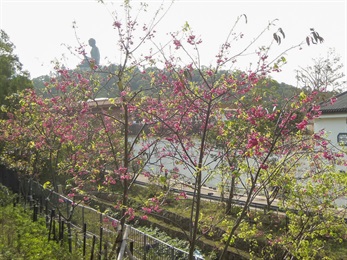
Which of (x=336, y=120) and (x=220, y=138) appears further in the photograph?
(x=336, y=120)

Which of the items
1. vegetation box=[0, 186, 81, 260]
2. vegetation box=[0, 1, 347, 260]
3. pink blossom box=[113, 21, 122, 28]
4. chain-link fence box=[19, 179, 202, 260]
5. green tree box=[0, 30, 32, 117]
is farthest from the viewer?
green tree box=[0, 30, 32, 117]

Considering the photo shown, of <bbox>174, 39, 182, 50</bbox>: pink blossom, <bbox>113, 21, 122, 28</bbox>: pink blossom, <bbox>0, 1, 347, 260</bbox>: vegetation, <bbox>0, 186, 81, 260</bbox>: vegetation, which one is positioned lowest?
<bbox>0, 186, 81, 260</bbox>: vegetation

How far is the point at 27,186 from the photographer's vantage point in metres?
15.9

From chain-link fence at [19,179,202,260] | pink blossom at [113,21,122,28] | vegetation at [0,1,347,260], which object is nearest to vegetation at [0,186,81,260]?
chain-link fence at [19,179,202,260]

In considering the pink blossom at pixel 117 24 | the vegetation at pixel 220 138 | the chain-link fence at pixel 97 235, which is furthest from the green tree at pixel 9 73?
the pink blossom at pixel 117 24

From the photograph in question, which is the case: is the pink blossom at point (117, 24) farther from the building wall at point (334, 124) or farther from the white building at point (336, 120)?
the building wall at point (334, 124)

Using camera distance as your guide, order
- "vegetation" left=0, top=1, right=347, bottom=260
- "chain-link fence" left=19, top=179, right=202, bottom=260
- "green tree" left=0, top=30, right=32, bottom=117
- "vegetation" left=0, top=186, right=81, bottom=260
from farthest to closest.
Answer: "green tree" left=0, top=30, right=32, bottom=117 < "chain-link fence" left=19, top=179, right=202, bottom=260 < "vegetation" left=0, top=186, right=81, bottom=260 < "vegetation" left=0, top=1, right=347, bottom=260

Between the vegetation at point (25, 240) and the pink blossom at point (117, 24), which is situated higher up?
the pink blossom at point (117, 24)

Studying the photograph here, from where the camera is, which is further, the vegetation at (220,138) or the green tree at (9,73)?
the green tree at (9,73)

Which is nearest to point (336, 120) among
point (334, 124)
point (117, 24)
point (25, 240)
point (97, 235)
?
point (334, 124)

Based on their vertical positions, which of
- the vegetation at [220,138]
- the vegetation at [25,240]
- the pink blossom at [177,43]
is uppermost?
the pink blossom at [177,43]

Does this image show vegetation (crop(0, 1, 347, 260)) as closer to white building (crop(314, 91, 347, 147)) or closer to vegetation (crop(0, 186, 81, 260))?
vegetation (crop(0, 186, 81, 260))

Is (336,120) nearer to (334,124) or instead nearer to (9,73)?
(334,124)

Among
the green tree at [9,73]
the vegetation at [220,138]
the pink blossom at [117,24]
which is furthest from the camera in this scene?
the green tree at [9,73]
